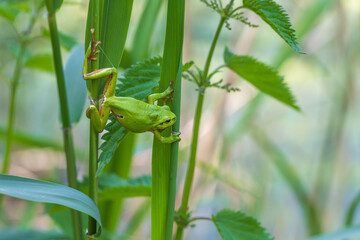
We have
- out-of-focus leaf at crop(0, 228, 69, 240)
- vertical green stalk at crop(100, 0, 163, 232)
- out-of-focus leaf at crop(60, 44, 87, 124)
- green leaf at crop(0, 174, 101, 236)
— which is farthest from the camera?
vertical green stalk at crop(100, 0, 163, 232)

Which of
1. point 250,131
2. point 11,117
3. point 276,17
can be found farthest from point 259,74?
point 250,131

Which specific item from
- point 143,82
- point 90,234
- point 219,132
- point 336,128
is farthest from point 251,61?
point 336,128

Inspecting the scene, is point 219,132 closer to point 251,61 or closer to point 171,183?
point 251,61

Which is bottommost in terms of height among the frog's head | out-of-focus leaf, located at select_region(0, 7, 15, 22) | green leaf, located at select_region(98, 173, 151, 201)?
green leaf, located at select_region(98, 173, 151, 201)

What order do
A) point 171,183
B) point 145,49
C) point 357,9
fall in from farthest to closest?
point 357,9 < point 145,49 < point 171,183

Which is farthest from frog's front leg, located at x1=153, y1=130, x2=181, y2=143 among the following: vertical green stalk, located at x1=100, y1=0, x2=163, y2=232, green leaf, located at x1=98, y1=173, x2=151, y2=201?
vertical green stalk, located at x1=100, y1=0, x2=163, y2=232

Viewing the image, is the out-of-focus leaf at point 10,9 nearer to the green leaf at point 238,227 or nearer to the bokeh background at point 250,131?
the bokeh background at point 250,131

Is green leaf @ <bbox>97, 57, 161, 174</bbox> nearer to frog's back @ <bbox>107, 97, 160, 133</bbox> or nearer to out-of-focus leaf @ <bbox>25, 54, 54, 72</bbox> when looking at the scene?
frog's back @ <bbox>107, 97, 160, 133</bbox>
